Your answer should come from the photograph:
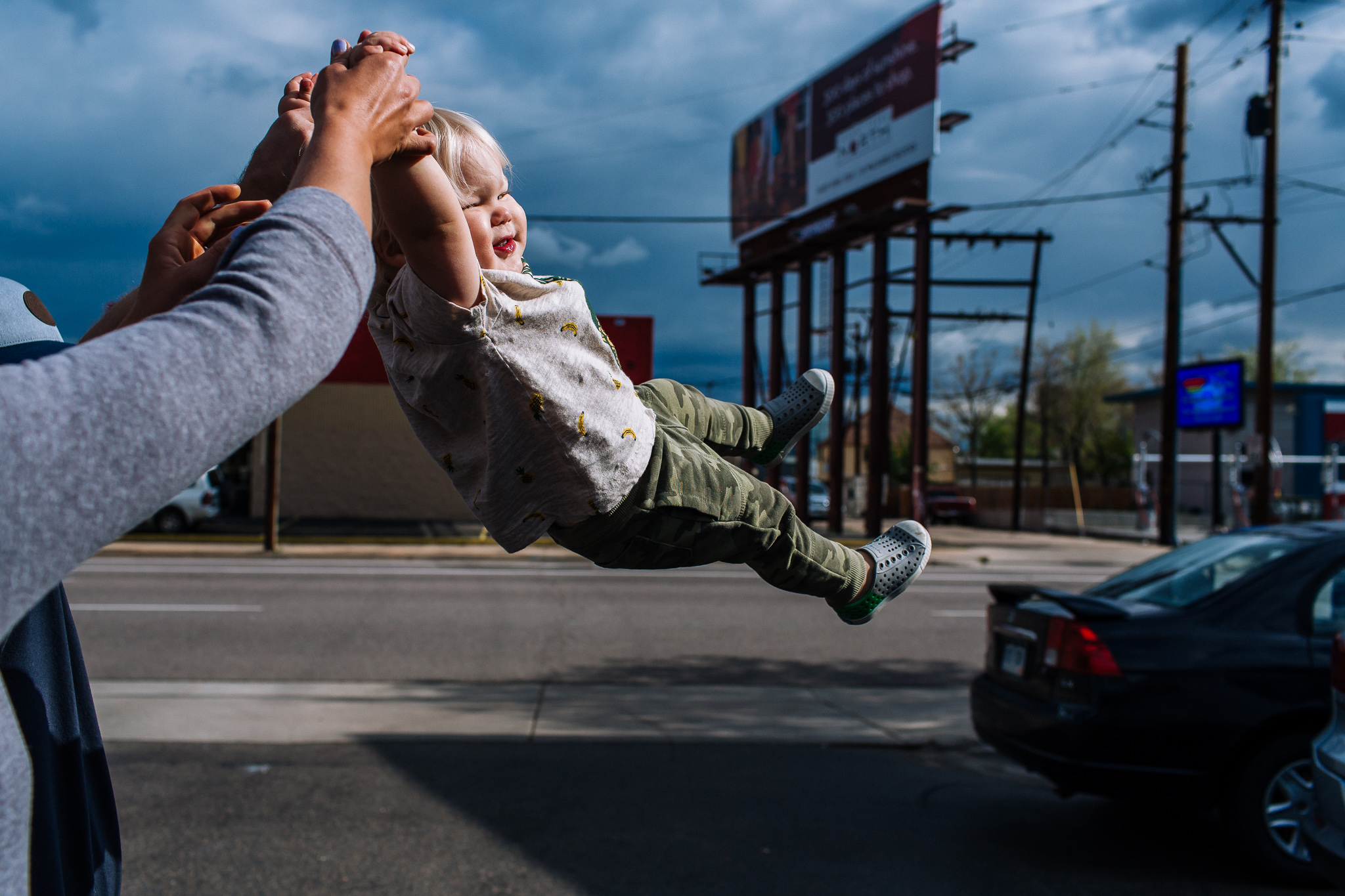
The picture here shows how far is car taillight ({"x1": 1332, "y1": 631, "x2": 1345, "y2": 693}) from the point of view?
3.57 meters

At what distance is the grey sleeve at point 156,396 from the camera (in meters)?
0.66

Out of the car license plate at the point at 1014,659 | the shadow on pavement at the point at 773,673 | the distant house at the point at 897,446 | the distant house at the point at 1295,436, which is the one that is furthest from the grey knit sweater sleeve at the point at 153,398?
the distant house at the point at 1295,436

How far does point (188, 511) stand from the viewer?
2152cm

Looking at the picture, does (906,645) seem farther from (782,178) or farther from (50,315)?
(782,178)

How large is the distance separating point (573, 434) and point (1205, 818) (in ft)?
17.4

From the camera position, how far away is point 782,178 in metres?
27.5

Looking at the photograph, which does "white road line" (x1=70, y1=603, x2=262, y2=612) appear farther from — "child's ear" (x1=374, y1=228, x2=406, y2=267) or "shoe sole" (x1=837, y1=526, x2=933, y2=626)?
"child's ear" (x1=374, y1=228, x2=406, y2=267)

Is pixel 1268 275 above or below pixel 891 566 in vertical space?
above

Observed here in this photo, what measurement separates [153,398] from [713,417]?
146cm

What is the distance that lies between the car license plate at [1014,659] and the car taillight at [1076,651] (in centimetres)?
18

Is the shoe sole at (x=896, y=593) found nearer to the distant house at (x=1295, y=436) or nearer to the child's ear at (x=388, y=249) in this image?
the child's ear at (x=388, y=249)

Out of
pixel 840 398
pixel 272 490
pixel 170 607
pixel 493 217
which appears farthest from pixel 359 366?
pixel 493 217

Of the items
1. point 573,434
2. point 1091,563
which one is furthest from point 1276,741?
point 1091,563

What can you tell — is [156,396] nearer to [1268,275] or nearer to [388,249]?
[388,249]
